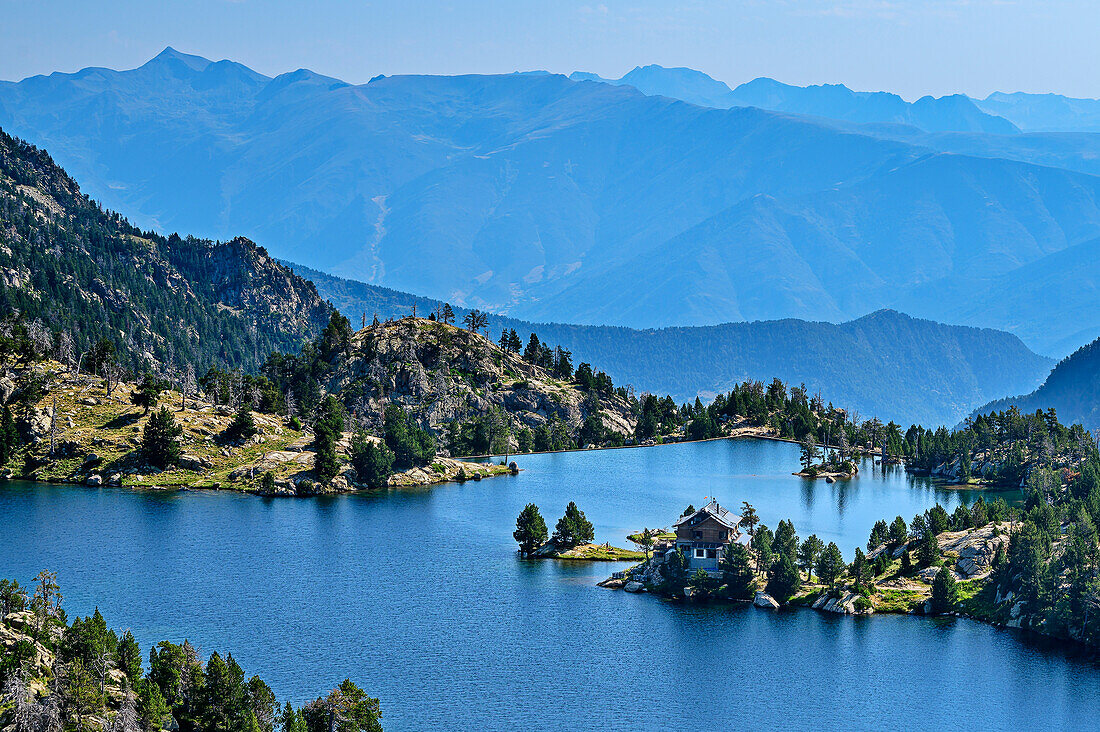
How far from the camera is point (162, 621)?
14600 cm

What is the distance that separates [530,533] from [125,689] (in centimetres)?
8393

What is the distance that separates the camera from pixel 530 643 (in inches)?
5699

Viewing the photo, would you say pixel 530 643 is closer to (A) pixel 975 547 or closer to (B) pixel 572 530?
(B) pixel 572 530

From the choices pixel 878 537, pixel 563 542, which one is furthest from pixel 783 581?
pixel 563 542

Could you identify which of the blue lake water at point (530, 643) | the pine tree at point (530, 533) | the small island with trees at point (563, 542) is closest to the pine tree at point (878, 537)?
the blue lake water at point (530, 643)

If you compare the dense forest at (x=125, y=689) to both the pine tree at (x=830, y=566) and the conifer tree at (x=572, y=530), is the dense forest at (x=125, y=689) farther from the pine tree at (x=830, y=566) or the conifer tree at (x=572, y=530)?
the conifer tree at (x=572, y=530)

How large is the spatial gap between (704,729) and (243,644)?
169 ft

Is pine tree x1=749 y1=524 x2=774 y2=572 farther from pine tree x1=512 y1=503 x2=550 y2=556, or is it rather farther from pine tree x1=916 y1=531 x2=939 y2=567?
pine tree x1=512 y1=503 x2=550 y2=556

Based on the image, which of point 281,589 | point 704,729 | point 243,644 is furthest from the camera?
point 281,589

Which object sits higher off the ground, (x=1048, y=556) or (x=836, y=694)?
(x=1048, y=556)

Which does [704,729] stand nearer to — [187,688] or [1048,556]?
[187,688]

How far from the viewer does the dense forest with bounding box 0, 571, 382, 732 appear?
99.3 metres

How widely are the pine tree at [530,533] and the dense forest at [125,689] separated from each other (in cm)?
7033

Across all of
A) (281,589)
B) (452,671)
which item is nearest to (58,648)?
(452,671)
